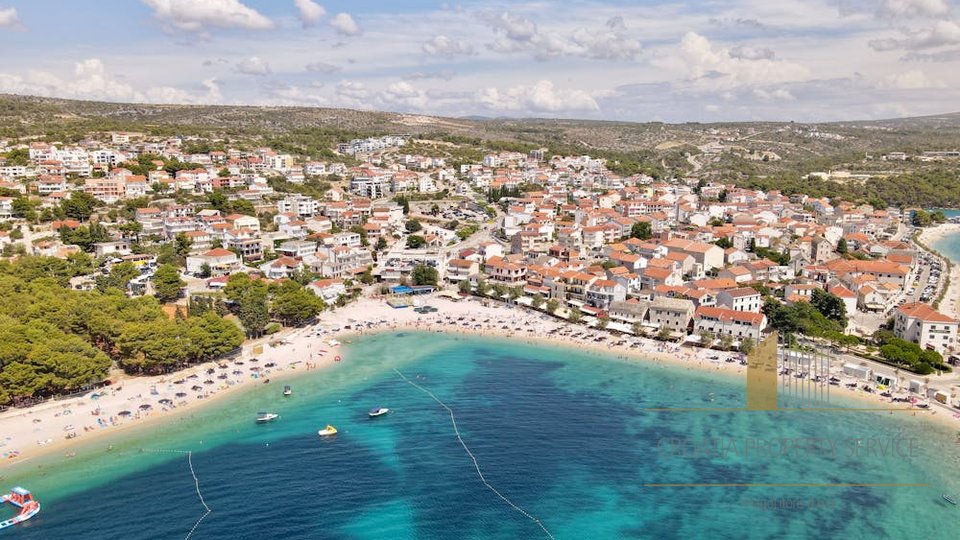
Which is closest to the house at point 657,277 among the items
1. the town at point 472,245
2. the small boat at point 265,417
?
the town at point 472,245

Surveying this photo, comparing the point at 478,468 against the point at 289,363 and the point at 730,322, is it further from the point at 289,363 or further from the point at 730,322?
the point at 730,322

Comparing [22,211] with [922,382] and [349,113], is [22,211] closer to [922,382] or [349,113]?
[922,382]

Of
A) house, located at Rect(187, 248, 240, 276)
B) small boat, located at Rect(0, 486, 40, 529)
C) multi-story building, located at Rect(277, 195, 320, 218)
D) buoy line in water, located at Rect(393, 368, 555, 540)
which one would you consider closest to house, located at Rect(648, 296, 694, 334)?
buoy line in water, located at Rect(393, 368, 555, 540)

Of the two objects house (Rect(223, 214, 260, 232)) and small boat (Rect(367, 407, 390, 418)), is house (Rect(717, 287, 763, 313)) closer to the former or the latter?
small boat (Rect(367, 407, 390, 418))

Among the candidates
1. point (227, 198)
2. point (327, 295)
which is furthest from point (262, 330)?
point (227, 198)

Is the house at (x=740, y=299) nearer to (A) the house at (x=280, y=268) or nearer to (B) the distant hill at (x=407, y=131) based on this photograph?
(A) the house at (x=280, y=268)
